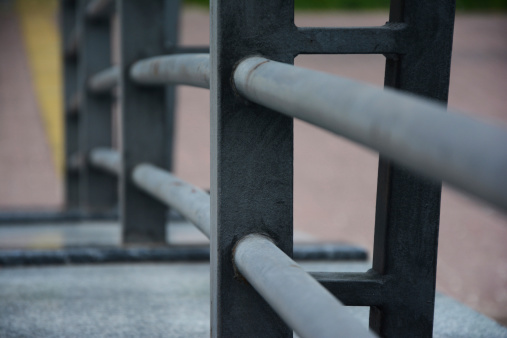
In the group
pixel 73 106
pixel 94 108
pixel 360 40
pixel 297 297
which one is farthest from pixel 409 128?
pixel 73 106

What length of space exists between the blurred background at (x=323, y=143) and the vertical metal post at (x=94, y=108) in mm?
472

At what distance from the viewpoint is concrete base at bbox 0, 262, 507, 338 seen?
105 cm

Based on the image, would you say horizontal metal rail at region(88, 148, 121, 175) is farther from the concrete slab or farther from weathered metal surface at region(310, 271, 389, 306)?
weathered metal surface at region(310, 271, 389, 306)

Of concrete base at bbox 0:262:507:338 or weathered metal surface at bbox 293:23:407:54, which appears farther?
concrete base at bbox 0:262:507:338

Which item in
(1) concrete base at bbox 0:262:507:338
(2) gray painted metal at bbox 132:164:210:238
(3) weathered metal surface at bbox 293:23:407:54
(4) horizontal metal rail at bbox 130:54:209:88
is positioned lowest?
(1) concrete base at bbox 0:262:507:338

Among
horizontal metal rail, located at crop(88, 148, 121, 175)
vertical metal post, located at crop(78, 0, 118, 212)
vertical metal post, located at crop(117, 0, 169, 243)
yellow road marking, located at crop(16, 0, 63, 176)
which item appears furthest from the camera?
yellow road marking, located at crop(16, 0, 63, 176)

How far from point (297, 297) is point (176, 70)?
2.11ft

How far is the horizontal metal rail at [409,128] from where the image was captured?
1.03 feet

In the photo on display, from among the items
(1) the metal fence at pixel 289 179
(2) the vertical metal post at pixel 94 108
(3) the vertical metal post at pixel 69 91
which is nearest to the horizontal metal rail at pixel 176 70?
(1) the metal fence at pixel 289 179

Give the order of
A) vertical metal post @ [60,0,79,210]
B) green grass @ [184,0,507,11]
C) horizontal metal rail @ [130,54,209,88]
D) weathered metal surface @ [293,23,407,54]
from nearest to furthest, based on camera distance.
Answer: weathered metal surface @ [293,23,407,54]
horizontal metal rail @ [130,54,209,88]
vertical metal post @ [60,0,79,210]
green grass @ [184,0,507,11]

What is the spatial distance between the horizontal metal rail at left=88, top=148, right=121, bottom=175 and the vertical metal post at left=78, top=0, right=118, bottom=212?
70 mm

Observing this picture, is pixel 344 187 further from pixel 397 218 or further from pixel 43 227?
pixel 397 218

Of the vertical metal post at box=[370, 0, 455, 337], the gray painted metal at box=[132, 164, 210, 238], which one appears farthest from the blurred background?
the vertical metal post at box=[370, 0, 455, 337]

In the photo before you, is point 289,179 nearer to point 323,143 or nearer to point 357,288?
point 357,288
